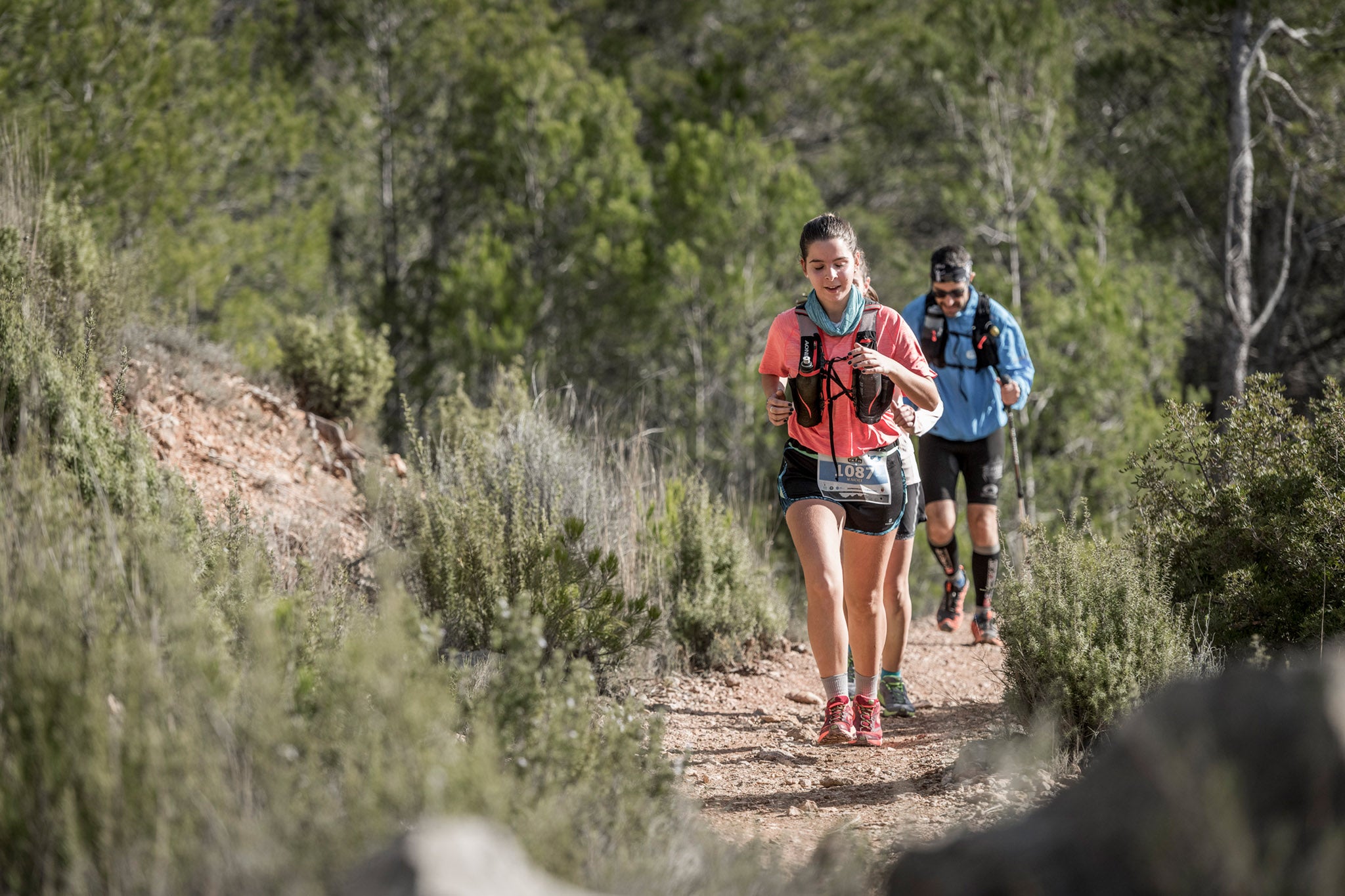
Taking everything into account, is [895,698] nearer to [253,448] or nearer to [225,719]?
[225,719]

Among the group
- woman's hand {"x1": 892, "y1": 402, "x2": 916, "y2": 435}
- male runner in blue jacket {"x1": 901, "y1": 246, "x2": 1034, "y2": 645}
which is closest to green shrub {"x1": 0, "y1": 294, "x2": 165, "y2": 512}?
woman's hand {"x1": 892, "y1": 402, "x2": 916, "y2": 435}

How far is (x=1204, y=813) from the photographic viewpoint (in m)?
1.54

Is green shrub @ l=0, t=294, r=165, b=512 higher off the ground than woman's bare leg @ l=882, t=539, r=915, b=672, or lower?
higher

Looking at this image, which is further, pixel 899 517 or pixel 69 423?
pixel 899 517

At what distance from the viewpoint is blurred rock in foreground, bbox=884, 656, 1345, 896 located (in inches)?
60.2

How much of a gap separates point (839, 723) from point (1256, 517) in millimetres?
1710

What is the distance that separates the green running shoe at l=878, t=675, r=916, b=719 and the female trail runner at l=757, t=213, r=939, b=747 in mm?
674

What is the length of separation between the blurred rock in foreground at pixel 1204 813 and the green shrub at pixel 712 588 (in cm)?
343

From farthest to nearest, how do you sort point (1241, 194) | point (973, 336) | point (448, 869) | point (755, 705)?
1. point (1241, 194)
2. point (973, 336)
3. point (755, 705)
4. point (448, 869)

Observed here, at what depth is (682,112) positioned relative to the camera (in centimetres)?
1592

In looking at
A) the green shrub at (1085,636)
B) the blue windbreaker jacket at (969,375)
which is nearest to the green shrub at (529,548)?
the green shrub at (1085,636)

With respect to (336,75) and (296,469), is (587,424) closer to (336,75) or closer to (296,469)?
(296,469)

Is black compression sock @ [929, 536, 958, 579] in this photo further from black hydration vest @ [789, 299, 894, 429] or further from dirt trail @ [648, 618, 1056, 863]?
black hydration vest @ [789, 299, 894, 429]

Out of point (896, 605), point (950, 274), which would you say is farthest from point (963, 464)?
point (896, 605)
